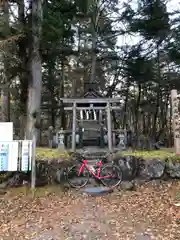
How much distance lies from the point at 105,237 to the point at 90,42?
13.7 m

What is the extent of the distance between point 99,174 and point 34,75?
4720 millimetres

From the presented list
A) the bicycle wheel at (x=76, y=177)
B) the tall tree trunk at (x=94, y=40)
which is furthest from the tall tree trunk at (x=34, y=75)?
the tall tree trunk at (x=94, y=40)

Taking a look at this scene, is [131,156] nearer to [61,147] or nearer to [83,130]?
[61,147]

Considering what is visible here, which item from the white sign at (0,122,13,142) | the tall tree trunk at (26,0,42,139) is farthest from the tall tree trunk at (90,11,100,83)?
the white sign at (0,122,13,142)

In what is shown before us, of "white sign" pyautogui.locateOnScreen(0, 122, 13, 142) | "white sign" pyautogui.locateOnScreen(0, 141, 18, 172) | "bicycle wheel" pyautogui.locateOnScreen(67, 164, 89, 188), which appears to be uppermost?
"white sign" pyautogui.locateOnScreen(0, 122, 13, 142)

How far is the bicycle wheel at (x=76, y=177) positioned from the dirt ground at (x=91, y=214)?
337 mm

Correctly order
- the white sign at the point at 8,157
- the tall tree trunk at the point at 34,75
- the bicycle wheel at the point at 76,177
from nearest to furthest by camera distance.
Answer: the white sign at the point at 8,157 < the bicycle wheel at the point at 76,177 < the tall tree trunk at the point at 34,75

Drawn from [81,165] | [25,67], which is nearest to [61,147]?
[81,165]

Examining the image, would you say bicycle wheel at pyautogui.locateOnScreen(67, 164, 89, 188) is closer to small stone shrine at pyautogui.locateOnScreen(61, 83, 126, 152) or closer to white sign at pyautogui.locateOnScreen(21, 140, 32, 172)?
white sign at pyautogui.locateOnScreen(21, 140, 32, 172)

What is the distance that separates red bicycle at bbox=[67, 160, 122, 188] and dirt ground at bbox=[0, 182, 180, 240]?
42cm

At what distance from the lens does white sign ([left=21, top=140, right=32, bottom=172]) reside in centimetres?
587

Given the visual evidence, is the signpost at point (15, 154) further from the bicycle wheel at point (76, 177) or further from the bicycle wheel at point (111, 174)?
the bicycle wheel at point (111, 174)

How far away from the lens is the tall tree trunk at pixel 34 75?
895 centimetres

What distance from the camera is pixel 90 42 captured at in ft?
52.4
